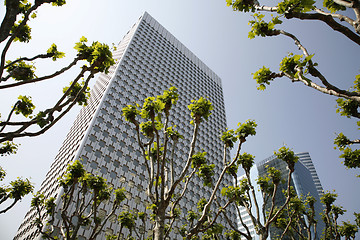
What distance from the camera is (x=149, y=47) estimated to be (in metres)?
65.4

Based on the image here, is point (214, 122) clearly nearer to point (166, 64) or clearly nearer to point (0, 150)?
point (166, 64)

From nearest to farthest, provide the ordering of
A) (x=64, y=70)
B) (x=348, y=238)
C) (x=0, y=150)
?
(x=64, y=70)
(x=0, y=150)
(x=348, y=238)

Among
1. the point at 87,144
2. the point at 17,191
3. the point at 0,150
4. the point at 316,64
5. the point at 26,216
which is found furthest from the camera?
the point at 26,216

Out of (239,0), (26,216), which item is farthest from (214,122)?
(239,0)

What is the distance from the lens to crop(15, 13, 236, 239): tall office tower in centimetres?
3767

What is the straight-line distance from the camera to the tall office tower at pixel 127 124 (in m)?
37.7

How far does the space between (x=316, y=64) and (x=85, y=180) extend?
13.5 m

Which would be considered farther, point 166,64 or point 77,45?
point 166,64

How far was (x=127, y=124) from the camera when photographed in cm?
4553

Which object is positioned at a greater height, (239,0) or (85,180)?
(239,0)

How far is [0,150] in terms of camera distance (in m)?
12.3

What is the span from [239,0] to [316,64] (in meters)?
4.10

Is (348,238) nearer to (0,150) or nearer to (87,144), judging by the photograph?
(0,150)

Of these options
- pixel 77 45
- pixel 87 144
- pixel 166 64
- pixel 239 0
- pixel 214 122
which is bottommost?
pixel 77 45
